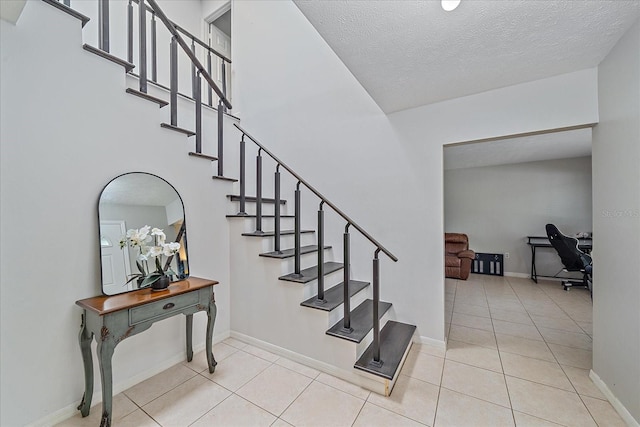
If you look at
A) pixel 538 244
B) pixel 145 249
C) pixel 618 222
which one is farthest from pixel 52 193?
pixel 538 244

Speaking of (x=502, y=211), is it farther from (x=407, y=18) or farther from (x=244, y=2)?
(x=244, y=2)

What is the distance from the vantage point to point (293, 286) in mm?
2172

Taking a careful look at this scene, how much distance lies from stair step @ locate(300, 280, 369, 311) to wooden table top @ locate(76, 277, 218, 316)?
0.84 metres

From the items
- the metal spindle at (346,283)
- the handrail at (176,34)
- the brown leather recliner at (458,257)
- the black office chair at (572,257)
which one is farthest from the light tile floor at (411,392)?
the handrail at (176,34)

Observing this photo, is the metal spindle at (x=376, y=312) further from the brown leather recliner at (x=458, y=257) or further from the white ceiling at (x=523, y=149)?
the brown leather recliner at (x=458, y=257)

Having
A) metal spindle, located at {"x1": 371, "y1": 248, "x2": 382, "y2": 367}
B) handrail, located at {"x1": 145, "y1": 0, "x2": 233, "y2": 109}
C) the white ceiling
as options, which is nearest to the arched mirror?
handrail, located at {"x1": 145, "y1": 0, "x2": 233, "y2": 109}

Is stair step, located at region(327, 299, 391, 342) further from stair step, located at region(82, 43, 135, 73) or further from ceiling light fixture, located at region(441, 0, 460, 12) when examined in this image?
stair step, located at region(82, 43, 135, 73)

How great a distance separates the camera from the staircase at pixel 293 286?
1.87 meters

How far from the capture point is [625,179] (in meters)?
1.53

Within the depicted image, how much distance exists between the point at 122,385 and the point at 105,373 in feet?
1.80

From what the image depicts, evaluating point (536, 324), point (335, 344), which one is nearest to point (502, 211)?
point (536, 324)

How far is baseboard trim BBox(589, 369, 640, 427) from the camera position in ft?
4.75

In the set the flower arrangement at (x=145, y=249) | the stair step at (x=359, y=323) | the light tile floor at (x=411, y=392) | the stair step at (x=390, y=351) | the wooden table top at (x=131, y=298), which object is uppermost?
the flower arrangement at (x=145, y=249)

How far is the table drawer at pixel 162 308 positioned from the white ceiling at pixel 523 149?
3.38m
